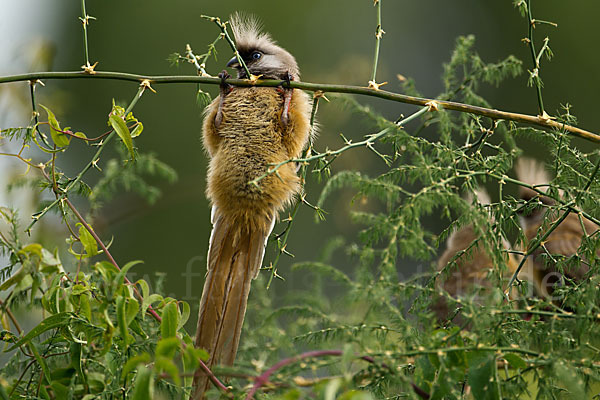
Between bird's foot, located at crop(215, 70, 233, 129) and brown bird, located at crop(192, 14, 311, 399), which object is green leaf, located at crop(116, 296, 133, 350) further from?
bird's foot, located at crop(215, 70, 233, 129)

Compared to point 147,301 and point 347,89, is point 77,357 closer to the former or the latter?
point 147,301

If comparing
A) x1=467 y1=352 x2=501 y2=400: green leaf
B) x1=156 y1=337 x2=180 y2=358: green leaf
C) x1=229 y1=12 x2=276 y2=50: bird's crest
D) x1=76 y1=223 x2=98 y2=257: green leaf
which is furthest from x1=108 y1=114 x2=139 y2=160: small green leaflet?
x1=229 y1=12 x2=276 y2=50: bird's crest

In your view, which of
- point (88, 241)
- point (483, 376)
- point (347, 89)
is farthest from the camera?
point (347, 89)

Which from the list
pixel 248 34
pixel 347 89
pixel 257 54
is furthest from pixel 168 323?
pixel 248 34

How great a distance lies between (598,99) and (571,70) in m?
0.43

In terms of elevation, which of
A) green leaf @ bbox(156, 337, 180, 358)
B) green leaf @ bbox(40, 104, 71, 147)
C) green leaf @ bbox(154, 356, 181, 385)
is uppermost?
green leaf @ bbox(40, 104, 71, 147)

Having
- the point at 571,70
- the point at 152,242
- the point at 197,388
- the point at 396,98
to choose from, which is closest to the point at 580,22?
the point at 571,70

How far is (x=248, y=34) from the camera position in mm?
3152

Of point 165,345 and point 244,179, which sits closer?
point 165,345

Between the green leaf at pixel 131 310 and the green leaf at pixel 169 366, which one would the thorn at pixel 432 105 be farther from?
the green leaf at pixel 169 366

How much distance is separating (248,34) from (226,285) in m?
1.33

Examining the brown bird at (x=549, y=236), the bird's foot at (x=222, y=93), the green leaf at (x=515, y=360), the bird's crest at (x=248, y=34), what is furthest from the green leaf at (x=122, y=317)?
the brown bird at (x=549, y=236)

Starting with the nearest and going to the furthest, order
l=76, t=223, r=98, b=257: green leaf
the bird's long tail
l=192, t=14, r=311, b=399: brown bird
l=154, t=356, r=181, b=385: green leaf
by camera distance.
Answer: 1. l=154, t=356, r=181, b=385: green leaf
2. l=76, t=223, r=98, b=257: green leaf
3. the bird's long tail
4. l=192, t=14, r=311, b=399: brown bird

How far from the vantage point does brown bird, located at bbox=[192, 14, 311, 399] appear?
8.18 ft
